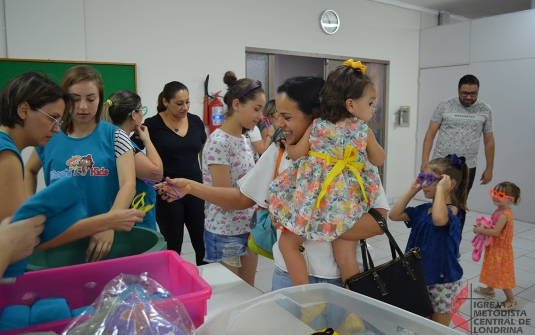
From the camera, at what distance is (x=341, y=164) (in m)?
1.28

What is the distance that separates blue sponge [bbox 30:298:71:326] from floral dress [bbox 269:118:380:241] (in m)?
0.67

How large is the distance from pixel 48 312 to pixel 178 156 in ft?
6.92

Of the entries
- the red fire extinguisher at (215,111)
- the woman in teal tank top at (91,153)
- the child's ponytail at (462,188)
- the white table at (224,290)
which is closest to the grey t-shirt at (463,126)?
the child's ponytail at (462,188)

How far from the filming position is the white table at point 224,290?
4.26 feet

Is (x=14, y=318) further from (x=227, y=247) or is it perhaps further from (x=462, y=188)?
(x=462, y=188)

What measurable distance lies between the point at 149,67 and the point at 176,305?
3.72m

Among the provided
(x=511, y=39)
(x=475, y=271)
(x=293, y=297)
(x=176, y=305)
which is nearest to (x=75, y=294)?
(x=176, y=305)

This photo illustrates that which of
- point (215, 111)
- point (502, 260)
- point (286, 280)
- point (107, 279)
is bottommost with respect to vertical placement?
point (502, 260)

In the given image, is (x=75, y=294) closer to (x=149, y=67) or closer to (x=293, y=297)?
(x=293, y=297)

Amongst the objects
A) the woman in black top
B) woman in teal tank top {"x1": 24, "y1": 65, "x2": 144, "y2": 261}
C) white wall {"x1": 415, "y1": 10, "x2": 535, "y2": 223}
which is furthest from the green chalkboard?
white wall {"x1": 415, "y1": 10, "x2": 535, "y2": 223}

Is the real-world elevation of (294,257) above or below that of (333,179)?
below

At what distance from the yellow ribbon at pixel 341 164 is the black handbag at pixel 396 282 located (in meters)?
0.15

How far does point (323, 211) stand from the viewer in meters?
1.28

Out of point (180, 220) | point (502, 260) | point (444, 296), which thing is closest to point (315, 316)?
point (444, 296)
